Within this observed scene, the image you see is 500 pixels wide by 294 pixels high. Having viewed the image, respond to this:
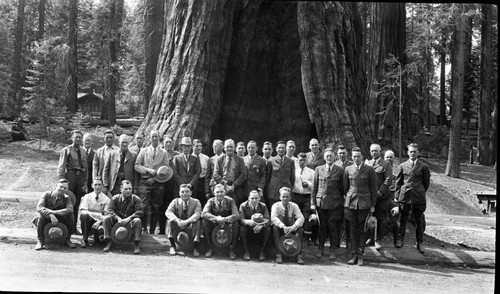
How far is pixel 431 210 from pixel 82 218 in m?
9.45

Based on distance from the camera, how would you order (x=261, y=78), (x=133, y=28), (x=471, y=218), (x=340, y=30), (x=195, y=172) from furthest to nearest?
(x=133, y=28) → (x=471, y=218) → (x=261, y=78) → (x=340, y=30) → (x=195, y=172)

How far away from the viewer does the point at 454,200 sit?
14430mm

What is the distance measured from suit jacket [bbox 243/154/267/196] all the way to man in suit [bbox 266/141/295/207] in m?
0.07

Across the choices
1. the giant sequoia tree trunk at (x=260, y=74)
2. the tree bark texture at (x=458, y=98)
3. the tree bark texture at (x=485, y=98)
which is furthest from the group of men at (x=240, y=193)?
the tree bark texture at (x=485, y=98)

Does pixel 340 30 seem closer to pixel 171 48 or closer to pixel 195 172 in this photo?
pixel 171 48

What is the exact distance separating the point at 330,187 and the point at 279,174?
0.76 meters

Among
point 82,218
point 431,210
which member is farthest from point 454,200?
point 82,218

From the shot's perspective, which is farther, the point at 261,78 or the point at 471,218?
the point at 471,218

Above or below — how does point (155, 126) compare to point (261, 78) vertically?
below

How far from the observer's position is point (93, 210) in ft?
23.3

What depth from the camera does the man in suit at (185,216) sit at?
22.5ft

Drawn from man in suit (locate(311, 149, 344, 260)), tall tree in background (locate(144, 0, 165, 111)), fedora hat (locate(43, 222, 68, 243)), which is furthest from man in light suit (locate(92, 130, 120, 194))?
tall tree in background (locate(144, 0, 165, 111))

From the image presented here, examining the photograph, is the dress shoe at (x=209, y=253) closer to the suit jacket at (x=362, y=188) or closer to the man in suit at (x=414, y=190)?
the suit jacket at (x=362, y=188)

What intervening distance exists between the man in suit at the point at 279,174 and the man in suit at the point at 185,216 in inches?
43.9
